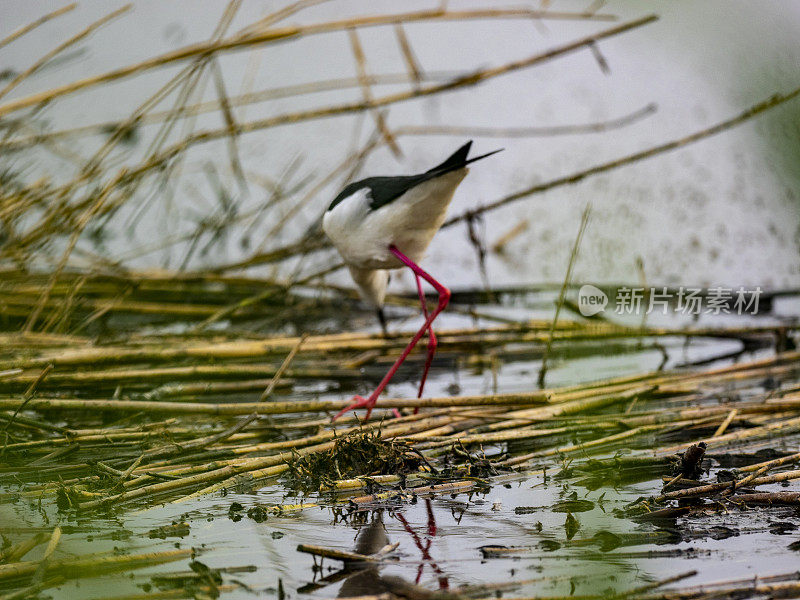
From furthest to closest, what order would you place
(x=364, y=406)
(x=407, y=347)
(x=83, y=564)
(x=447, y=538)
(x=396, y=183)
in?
(x=407, y=347)
(x=396, y=183)
(x=364, y=406)
(x=447, y=538)
(x=83, y=564)

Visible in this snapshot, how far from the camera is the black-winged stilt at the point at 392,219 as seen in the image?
9.75 feet

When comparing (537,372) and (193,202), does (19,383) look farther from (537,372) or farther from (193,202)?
(193,202)

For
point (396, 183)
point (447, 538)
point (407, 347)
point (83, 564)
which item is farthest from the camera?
point (407, 347)

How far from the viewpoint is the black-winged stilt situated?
2971 mm

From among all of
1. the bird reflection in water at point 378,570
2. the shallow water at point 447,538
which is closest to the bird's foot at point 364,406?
the shallow water at point 447,538

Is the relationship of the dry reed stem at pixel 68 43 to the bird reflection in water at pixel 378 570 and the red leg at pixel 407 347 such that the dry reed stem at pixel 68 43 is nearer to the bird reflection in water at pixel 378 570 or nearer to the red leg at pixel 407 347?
the red leg at pixel 407 347

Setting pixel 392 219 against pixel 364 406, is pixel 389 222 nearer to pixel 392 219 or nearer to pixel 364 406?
pixel 392 219

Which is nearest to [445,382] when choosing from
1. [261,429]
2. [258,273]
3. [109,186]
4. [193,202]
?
[261,429]

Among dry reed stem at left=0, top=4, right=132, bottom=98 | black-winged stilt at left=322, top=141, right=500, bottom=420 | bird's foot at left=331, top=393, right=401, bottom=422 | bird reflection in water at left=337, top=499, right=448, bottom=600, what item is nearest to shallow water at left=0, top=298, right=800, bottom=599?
bird reflection in water at left=337, top=499, right=448, bottom=600

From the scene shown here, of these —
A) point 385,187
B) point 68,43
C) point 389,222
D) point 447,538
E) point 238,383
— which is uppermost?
point 68,43

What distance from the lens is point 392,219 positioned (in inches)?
124

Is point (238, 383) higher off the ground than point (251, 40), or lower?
lower

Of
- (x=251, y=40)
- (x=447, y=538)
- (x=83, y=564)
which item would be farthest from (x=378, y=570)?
(x=251, y=40)

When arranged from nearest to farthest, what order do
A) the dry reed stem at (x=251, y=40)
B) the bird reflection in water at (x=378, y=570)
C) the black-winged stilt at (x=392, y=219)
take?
the bird reflection in water at (x=378, y=570), the black-winged stilt at (x=392, y=219), the dry reed stem at (x=251, y=40)
